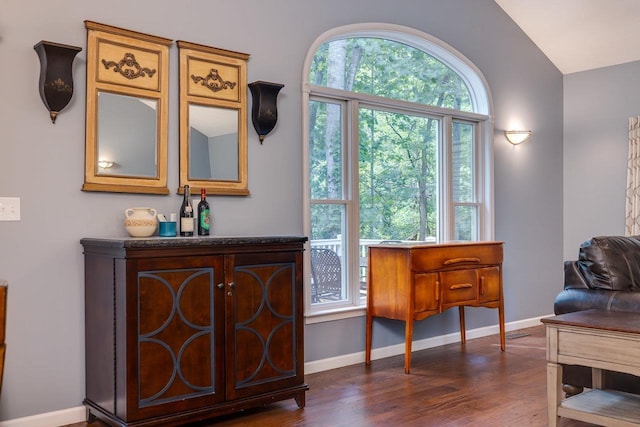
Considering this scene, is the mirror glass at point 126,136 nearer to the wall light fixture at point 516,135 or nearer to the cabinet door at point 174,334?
the cabinet door at point 174,334

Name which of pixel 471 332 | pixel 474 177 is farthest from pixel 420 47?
pixel 471 332

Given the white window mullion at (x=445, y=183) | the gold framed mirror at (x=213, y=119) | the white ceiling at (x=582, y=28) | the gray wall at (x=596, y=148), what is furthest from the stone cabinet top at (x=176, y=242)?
the gray wall at (x=596, y=148)

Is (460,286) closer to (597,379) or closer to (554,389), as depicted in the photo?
(597,379)

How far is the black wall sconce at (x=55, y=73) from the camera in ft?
9.77

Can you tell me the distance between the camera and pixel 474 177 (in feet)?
18.1

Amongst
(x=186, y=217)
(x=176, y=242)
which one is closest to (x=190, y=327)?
(x=176, y=242)

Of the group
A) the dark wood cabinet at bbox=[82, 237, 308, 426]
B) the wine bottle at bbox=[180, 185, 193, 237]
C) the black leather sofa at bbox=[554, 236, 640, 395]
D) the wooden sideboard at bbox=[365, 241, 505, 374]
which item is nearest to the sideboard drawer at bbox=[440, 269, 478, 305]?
the wooden sideboard at bbox=[365, 241, 505, 374]

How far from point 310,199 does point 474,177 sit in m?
1.97

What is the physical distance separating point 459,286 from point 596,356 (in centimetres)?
183

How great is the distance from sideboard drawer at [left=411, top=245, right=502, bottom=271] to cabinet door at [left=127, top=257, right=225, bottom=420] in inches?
64.0

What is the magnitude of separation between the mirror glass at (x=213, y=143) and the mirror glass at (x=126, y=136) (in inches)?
9.6

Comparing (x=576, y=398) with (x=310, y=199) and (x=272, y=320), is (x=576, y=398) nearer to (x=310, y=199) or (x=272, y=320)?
(x=272, y=320)

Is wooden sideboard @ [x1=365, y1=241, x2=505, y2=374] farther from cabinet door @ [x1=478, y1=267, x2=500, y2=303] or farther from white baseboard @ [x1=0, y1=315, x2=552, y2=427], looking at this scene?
white baseboard @ [x1=0, y1=315, x2=552, y2=427]

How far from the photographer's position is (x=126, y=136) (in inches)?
130
